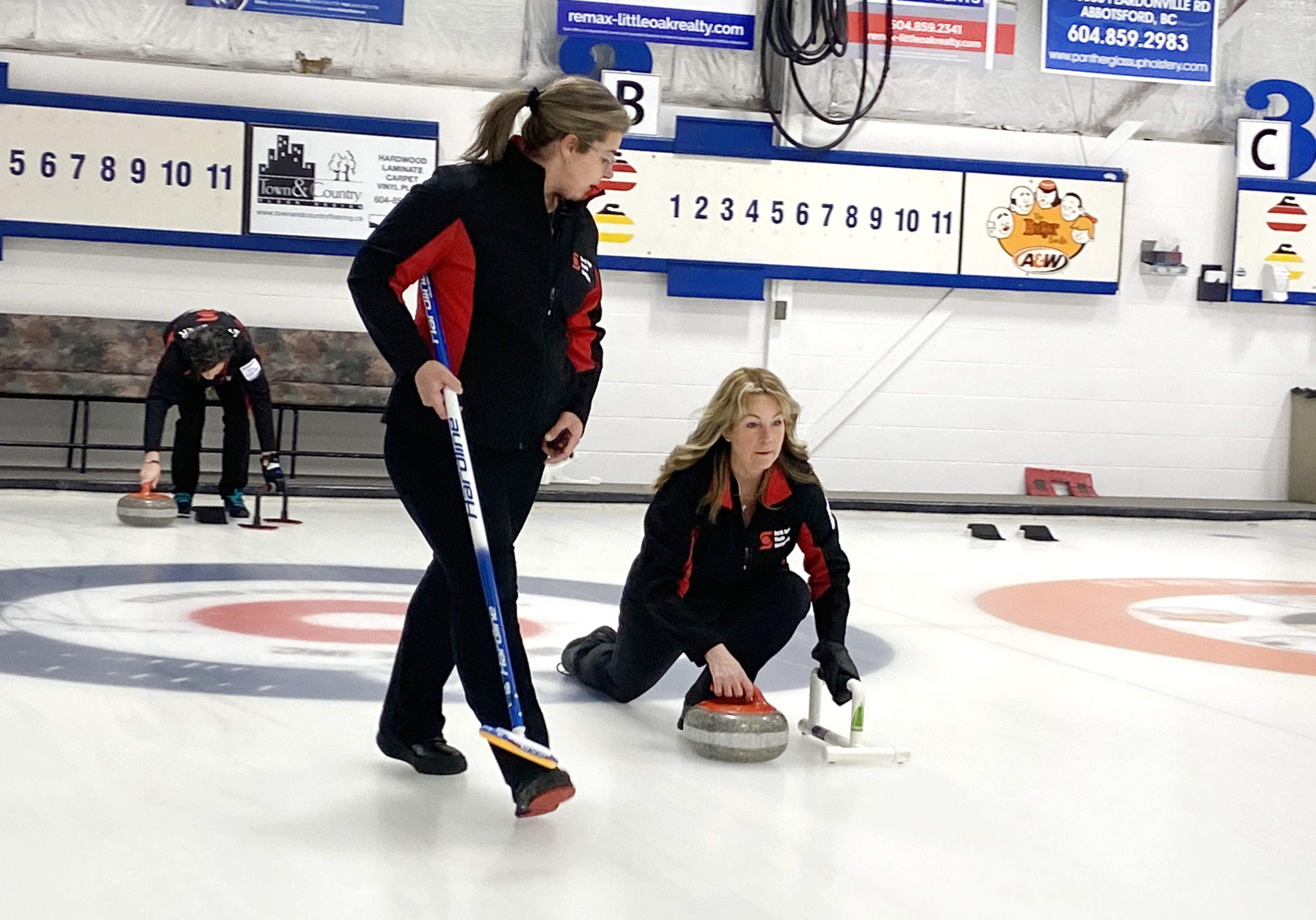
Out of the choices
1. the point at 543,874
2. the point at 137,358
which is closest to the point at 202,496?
the point at 137,358

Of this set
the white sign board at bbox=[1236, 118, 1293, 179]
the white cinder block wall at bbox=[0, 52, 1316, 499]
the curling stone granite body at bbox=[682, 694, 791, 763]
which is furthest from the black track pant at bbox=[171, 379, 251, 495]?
the white sign board at bbox=[1236, 118, 1293, 179]

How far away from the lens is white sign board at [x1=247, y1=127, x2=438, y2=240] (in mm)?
9352

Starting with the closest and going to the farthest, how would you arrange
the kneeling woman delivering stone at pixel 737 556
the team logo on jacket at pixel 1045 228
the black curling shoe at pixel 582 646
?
1. the kneeling woman delivering stone at pixel 737 556
2. the black curling shoe at pixel 582 646
3. the team logo on jacket at pixel 1045 228

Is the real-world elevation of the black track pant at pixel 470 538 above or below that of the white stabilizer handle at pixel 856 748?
above

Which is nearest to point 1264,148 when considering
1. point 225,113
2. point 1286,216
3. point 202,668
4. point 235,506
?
point 1286,216

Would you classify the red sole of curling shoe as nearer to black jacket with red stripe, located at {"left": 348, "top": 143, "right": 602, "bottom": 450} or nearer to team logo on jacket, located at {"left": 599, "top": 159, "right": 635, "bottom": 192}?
black jacket with red stripe, located at {"left": 348, "top": 143, "right": 602, "bottom": 450}

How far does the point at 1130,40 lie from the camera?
10.3 m

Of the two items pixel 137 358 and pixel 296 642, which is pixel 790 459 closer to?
pixel 296 642

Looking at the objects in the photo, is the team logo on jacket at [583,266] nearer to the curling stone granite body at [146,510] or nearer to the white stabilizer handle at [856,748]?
the white stabilizer handle at [856,748]

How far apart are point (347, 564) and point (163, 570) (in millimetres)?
717

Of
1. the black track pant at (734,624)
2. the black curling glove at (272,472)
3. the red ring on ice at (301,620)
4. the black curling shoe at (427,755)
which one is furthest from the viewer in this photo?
the black curling glove at (272,472)

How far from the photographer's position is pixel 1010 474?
10.6 meters

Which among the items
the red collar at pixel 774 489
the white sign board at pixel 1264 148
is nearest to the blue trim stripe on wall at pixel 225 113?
the white sign board at pixel 1264 148

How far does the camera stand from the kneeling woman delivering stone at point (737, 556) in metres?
3.09
